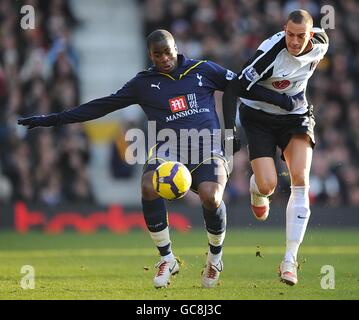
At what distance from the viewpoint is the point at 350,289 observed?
8484mm

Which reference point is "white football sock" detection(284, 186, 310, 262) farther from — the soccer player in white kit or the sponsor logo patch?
the sponsor logo patch

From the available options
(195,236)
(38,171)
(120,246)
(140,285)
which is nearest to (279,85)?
(140,285)

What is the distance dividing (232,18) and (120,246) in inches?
311

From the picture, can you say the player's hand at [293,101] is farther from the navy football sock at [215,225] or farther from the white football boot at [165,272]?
the white football boot at [165,272]

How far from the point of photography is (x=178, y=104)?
8.86 metres

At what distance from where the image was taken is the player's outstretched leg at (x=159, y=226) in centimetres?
863

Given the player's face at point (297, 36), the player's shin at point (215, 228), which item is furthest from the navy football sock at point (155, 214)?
the player's face at point (297, 36)

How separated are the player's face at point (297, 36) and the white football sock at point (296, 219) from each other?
4.14ft

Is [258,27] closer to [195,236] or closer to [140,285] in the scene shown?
[195,236]

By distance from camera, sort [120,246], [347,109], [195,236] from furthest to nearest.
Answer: [347,109] → [195,236] → [120,246]

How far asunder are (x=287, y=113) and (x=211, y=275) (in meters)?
1.72

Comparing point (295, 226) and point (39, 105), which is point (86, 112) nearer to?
point (295, 226)

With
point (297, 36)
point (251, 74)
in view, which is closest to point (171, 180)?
point (251, 74)

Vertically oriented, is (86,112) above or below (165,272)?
above
